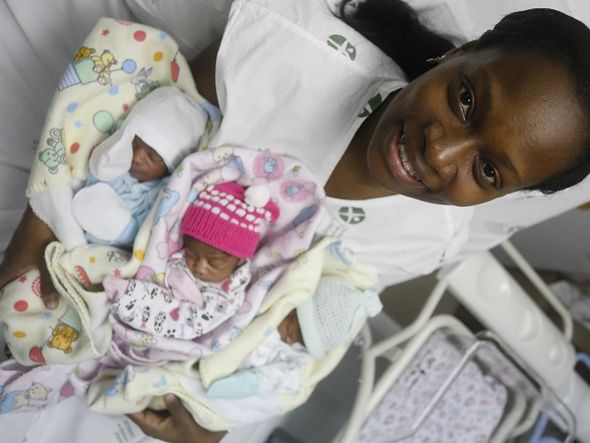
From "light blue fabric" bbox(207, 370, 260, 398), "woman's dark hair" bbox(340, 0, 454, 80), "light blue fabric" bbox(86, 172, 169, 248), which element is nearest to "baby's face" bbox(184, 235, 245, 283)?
"light blue fabric" bbox(86, 172, 169, 248)

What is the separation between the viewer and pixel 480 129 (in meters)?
0.93

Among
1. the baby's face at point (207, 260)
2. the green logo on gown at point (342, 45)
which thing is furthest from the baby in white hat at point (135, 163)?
the green logo on gown at point (342, 45)

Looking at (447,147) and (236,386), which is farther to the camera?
(236,386)

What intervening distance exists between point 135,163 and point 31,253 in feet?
0.88

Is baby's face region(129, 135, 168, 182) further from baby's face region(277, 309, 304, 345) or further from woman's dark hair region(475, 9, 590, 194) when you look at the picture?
woman's dark hair region(475, 9, 590, 194)

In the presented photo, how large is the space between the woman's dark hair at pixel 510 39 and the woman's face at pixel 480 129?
2 cm

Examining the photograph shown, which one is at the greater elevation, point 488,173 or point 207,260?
point 488,173

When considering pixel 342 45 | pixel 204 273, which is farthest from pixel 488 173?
pixel 204 273

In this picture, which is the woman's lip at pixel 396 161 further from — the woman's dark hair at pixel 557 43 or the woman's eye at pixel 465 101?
the woman's dark hair at pixel 557 43

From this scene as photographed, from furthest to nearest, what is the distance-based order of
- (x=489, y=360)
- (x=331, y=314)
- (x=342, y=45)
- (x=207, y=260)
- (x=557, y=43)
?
(x=489, y=360) → (x=331, y=314) → (x=207, y=260) → (x=342, y=45) → (x=557, y=43)

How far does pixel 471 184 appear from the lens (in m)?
0.97

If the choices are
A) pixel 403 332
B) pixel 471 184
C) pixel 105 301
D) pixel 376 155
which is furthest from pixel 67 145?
pixel 403 332

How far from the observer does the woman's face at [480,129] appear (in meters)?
0.89

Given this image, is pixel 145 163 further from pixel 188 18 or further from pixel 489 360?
pixel 489 360
